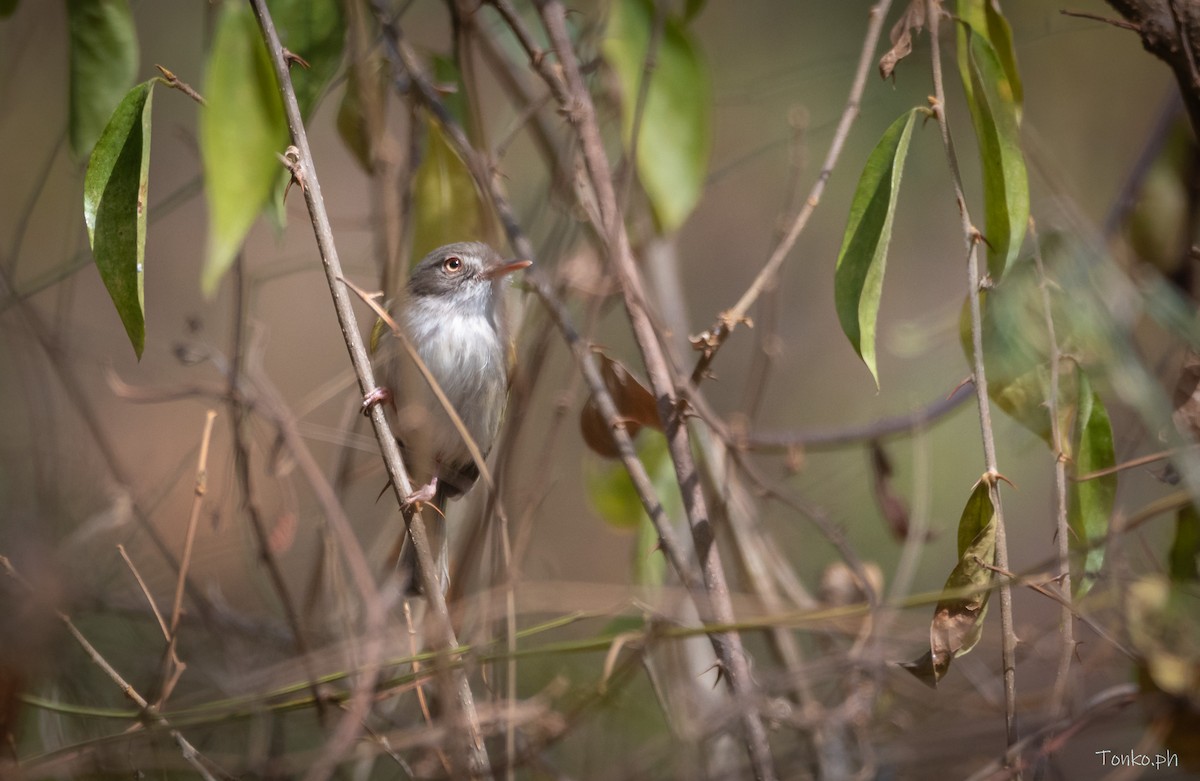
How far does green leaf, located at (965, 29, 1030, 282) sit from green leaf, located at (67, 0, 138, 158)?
2089 mm

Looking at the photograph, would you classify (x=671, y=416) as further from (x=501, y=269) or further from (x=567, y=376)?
(x=567, y=376)

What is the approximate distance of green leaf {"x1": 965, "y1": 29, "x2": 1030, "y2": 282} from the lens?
206cm

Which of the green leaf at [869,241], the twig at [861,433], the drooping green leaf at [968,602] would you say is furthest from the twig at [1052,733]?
the twig at [861,433]

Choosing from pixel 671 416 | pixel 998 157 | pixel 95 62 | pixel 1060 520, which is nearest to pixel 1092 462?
pixel 1060 520

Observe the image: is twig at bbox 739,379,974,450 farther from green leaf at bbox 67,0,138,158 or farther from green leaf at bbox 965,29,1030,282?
green leaf at bbox 67,0,138,158

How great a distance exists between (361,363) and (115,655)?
2.38m

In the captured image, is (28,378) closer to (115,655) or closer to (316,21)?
(115,655)

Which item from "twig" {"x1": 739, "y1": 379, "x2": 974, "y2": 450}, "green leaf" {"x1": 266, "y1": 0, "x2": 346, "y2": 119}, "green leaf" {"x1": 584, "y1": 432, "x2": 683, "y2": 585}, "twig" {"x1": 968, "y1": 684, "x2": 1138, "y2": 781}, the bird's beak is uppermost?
"green leaf" {"x1": 266, "y1": 0, "x2": 346, "y2": 119}

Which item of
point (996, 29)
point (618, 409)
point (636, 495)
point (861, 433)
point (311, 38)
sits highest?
point (311, 38)

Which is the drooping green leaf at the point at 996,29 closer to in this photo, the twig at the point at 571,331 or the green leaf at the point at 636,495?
the twig at the point at 571,331

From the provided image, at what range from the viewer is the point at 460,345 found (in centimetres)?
390

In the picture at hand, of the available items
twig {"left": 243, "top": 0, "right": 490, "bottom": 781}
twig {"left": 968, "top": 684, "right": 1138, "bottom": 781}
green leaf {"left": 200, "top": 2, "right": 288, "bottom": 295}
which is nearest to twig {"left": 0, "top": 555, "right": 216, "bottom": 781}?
twig {"left": 243, "top": 0, "right": 490, "bottom": 781}

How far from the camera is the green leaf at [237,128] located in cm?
185

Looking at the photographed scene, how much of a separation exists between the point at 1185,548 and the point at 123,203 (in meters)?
2.46
